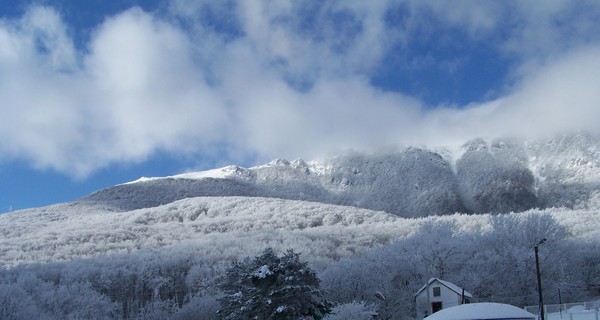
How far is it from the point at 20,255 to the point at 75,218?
5129 cm

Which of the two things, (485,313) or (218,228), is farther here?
(218,228)

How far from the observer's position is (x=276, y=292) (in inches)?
1463

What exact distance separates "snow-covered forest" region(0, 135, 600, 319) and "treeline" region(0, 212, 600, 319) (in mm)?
159

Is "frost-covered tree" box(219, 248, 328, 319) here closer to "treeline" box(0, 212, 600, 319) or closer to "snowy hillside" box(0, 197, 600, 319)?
"treeline" box(0, 212, 600, 319)

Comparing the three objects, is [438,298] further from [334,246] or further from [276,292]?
[334,246]

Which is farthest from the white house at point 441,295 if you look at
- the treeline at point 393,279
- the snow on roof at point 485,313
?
the snow on roof at point 485,313

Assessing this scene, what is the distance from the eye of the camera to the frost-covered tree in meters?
37.1

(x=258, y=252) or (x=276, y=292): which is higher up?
(x=258, y=252)

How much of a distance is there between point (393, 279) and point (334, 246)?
38.9 m

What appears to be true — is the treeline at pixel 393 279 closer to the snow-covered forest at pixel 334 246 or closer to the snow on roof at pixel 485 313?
the snow-covered forest at pixel 334 246

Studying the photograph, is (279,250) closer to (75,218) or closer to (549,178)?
(75,218)

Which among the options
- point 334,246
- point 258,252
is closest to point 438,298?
point 258,252

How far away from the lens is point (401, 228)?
107875 mm

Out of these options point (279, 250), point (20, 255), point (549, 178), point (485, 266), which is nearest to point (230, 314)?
point (485, 266)
